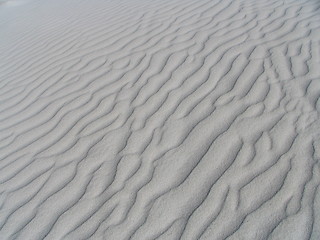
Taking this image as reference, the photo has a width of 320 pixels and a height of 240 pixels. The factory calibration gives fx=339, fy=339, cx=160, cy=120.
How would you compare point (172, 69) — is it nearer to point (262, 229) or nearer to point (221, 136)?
point (221, 136)

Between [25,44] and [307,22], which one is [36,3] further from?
[307,22]

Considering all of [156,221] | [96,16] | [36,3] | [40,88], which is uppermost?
[36,3]

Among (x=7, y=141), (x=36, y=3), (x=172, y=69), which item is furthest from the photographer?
(x=36, y=3)

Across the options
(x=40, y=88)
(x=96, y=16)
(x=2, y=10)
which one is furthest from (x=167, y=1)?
(x=2, y=10)

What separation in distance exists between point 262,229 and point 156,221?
695 mm

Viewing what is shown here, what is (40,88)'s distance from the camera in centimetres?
413

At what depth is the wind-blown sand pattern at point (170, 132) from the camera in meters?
2.34

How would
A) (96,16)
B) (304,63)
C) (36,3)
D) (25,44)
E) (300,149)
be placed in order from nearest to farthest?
(300,149), (304,63), (25,44), (96,16), (36,3)

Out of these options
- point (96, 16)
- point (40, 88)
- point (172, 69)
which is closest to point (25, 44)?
point (96, 16)

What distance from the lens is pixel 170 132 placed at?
9.91 ft

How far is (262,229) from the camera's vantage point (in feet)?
7.04

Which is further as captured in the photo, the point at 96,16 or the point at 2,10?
the point at 2,10

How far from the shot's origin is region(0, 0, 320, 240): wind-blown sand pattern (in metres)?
2.34

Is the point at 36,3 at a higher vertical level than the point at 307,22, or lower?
higher
